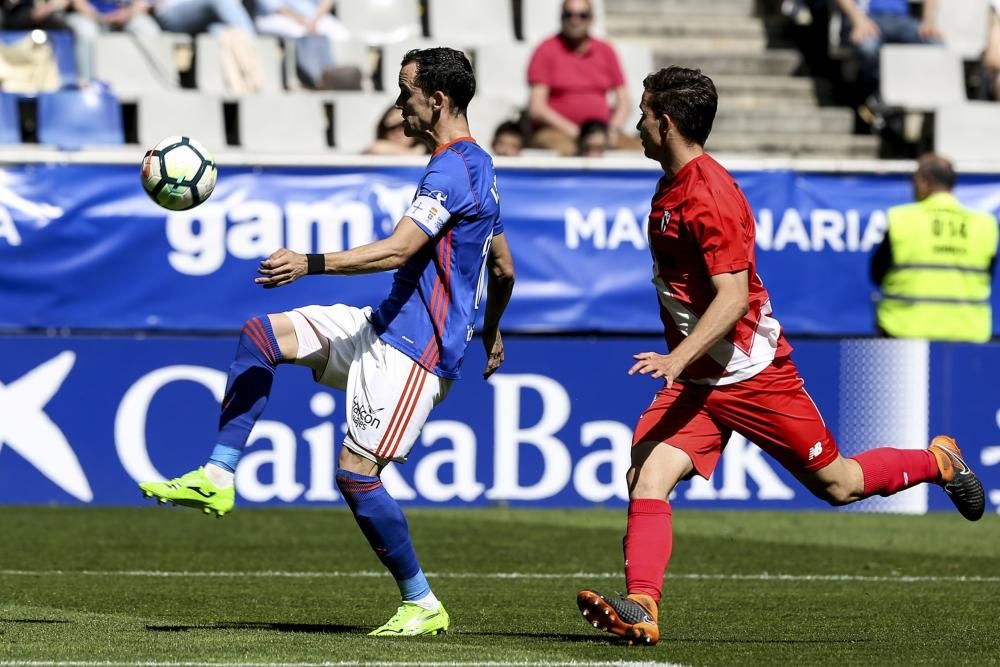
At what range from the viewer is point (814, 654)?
20.8ft

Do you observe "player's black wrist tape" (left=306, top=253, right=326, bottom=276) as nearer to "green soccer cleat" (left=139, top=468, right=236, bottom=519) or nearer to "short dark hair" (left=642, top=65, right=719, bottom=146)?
"green soccer cleat" (left=139, top=468, right=236, bottom=519)

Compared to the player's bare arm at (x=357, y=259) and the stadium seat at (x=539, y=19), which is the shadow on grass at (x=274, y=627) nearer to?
the player's bare arm at (x=357, y=259)

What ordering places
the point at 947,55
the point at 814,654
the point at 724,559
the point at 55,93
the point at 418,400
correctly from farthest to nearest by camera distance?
the point at 947,55
the point at 55,93
the point at 724,559
the point at 418,400
the point at 814,654

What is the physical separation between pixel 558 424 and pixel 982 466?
9.76 ft

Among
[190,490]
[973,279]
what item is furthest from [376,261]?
[973,279]

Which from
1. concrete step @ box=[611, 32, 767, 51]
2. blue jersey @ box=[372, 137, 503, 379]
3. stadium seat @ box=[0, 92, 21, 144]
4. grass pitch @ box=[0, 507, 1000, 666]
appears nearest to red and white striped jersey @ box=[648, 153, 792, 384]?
blue jersey @ box=[372, 137, 503, 379]

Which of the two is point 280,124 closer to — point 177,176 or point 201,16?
point 201,16

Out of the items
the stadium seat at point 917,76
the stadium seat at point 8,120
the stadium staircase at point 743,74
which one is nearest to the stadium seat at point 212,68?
the stadium seat at point 8,120

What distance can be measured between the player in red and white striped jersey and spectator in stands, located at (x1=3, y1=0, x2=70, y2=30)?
30.2 feet

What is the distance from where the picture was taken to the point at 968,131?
49.2 feet

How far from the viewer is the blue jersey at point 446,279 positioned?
22.2 ft

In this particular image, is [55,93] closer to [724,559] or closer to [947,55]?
[724,559]

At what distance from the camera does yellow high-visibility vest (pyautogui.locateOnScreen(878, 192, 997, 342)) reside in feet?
40.6

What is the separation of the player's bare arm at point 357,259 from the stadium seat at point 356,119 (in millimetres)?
7665
